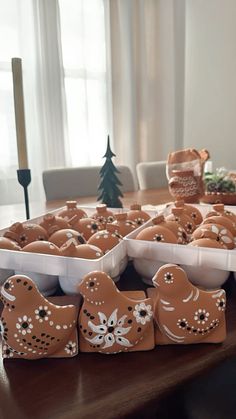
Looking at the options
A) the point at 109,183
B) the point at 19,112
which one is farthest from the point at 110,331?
the point at 109,183

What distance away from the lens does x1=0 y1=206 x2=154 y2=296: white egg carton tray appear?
0.52 meters

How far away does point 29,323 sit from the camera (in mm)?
441

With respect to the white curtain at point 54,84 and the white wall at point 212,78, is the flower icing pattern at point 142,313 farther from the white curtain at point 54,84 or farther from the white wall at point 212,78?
the white wall at point 212,78

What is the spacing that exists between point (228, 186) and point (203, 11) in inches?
92.0

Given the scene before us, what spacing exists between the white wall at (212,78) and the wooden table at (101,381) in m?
2.85

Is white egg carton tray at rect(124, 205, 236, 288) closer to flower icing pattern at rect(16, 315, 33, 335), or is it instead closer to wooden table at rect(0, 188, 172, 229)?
flower icing pattern at rect(16, 315, 33, 335)

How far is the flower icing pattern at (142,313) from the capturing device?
458 millimetres

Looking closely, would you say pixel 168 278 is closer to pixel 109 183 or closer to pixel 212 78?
pixel 109 183

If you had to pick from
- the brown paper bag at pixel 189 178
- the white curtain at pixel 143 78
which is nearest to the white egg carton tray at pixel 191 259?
the brown paper bag at pixel 189 178

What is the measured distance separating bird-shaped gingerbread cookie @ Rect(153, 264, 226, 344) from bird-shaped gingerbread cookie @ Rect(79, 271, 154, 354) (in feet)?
0.08

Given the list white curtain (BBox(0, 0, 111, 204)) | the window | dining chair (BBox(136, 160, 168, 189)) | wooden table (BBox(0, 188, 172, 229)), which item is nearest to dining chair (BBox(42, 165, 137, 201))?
dining chair (BBox(136, 160, 168, 189))

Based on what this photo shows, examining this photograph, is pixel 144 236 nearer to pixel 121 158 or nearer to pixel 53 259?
pixel 53 259

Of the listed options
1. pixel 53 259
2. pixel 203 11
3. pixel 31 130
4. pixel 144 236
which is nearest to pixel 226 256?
pixel 144 236

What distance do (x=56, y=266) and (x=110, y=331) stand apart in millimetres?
128
